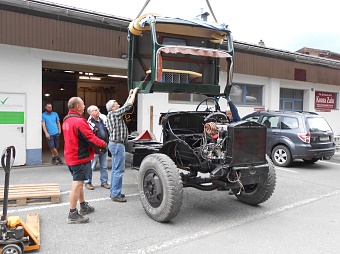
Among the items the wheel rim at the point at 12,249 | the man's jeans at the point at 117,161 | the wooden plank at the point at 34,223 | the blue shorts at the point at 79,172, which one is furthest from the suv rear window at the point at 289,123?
the wheel rim at the point at 12,249

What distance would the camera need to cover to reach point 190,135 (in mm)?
5770

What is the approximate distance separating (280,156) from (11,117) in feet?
25.1

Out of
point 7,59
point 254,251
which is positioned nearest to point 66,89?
point 7,59

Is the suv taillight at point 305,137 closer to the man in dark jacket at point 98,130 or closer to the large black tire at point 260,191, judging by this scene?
the large black tire at point 260,191

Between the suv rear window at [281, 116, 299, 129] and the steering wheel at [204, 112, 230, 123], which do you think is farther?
the suv rear window at [281, 116, 299, 129]

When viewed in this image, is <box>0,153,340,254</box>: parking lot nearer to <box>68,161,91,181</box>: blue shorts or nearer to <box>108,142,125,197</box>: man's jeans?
<box>108,142,125,197</box>: man's jeans

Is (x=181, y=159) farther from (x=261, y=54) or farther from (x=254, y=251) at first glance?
(x=261, y=54)

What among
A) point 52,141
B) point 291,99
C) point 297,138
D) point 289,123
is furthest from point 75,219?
point 291,99

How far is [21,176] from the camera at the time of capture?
7.44 m

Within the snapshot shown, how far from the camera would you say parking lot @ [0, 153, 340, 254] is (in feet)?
12.8

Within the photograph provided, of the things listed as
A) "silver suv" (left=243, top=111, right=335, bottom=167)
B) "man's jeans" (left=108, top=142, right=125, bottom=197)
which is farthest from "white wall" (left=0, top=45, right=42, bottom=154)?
"silver suv" (left=243, top=111, right=335, bottom=167)

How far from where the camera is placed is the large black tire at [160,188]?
446 cm

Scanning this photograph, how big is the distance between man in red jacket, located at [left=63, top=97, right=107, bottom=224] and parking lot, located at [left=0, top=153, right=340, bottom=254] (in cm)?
35

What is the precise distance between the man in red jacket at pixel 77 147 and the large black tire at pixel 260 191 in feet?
8.62
